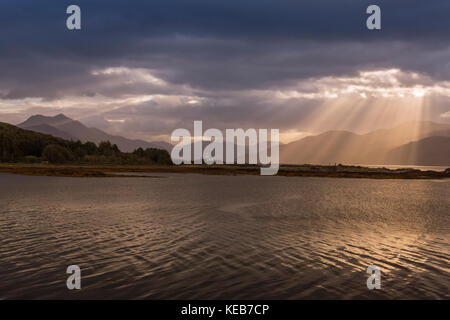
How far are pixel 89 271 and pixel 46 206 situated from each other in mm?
26457

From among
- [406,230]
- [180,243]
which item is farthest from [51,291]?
[406,230]

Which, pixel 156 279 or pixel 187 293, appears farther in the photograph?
pixel 156 279

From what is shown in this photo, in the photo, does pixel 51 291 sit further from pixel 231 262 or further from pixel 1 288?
pixel 231 262

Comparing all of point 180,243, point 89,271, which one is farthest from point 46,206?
point 89,271

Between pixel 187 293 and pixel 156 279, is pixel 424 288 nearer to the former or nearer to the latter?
pixel 187 293

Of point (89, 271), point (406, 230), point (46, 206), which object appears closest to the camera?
point (89, 271)

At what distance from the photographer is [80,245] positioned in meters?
20.7

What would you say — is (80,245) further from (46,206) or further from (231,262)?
(46,206)

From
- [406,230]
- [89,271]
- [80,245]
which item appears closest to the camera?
[89,271]

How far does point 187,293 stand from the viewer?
13.4 m

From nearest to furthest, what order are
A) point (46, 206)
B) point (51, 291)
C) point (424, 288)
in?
point (51, 291), point (424, 288), point (46, 206)

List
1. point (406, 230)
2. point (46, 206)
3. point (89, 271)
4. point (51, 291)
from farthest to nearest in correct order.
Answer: point (46, 206)
point (406, 230)
point (89, 271)
point (51, 291)
